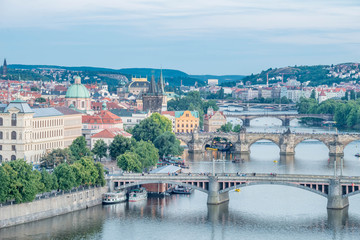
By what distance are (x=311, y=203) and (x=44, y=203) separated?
17.1 meters

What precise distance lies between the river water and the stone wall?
42 centimetres

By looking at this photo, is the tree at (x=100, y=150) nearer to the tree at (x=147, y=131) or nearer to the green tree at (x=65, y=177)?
the tree at (x=147, y=131)

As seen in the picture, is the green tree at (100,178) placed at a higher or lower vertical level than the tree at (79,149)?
lower

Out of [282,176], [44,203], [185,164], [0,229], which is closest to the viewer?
[0,229]

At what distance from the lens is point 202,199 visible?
62.5 metres

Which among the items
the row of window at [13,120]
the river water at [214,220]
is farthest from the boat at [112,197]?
the row of window at [13,120]

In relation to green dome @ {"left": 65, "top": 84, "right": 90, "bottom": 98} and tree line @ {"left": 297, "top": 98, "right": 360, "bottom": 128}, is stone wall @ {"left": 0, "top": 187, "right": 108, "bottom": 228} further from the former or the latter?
tree line @ {"left": 297, "top": 98, "right": 360, "bottom": 128}

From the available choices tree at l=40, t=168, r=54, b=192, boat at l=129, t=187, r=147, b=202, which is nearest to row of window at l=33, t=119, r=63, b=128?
boat at l=129, t=187, r=147, b=202

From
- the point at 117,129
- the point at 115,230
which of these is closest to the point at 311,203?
the point at 115,230

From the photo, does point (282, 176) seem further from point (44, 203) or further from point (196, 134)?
point (196, 134)

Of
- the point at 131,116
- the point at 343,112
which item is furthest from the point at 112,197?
the point at 343,112

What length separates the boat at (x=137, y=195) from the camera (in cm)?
6122

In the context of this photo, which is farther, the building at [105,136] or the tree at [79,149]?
the building at [105,136]

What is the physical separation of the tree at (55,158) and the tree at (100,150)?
6.72 m
